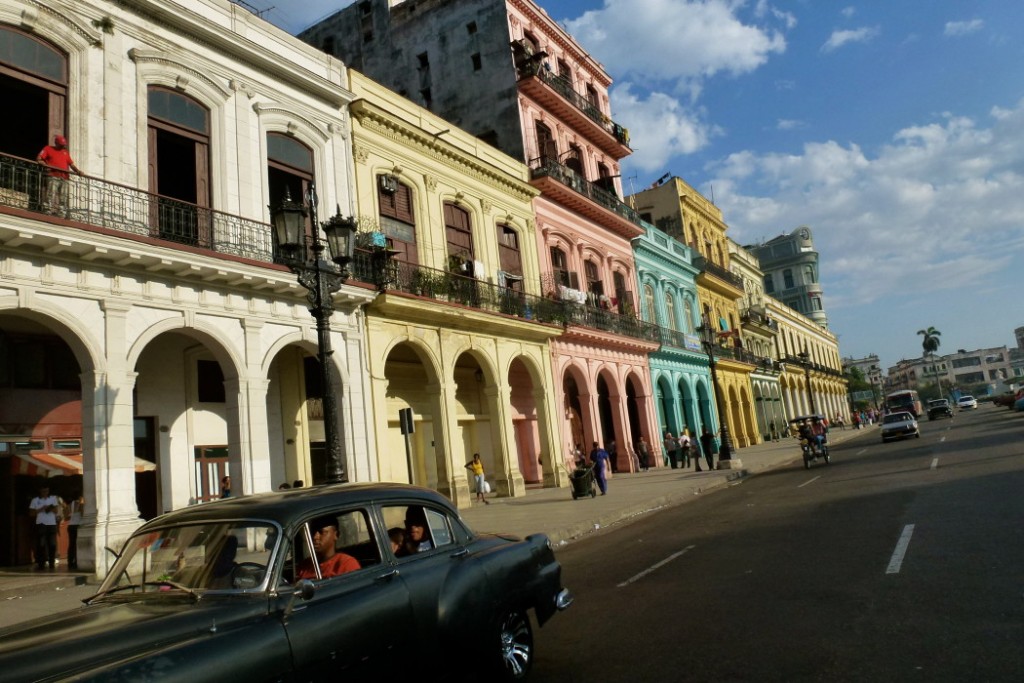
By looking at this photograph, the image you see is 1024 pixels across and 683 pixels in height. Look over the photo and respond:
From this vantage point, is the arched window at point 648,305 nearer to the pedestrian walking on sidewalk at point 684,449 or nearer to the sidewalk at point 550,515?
the pedestrian walking on sidewalk at point 684,449

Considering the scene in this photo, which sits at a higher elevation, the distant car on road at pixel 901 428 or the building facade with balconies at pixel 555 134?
the building facade with balconies at pixel 555 134

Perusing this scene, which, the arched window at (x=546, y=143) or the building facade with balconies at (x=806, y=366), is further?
the building facade with balconies at (x=806, y=366)

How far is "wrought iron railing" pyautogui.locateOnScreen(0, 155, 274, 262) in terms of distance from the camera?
10.6 m

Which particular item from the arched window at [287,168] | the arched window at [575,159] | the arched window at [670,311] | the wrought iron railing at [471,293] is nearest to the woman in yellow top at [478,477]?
the wrought iron railing at [471,293]

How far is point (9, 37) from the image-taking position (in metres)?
11.3

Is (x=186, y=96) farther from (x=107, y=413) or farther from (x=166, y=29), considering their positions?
(x=107, y=413)

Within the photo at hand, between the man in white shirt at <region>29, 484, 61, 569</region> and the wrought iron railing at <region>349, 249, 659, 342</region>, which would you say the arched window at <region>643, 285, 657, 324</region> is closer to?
the wrought iron railing at <region>349, 249, 659, 342</region>

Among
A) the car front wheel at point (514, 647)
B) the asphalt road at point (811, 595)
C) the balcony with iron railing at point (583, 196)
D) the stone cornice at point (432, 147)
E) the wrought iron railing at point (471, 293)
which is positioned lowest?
the asphalt road at point (811, 595)

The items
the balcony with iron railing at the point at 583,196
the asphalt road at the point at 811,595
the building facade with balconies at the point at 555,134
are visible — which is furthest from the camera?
the building facade with balconies at the point at 555,134

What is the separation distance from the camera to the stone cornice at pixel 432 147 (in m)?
17.9

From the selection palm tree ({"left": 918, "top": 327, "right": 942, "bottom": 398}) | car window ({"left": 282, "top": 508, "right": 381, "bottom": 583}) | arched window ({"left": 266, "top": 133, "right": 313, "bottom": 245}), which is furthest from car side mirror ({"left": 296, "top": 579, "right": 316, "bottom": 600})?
palm tree ({"left": 918, "top": 327, "right": 942, "bottom": 398})

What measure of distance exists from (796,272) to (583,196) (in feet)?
200

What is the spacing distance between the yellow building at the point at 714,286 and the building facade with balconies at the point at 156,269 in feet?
87.6

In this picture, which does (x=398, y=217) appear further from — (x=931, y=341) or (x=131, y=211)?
(x=931, y=341)
